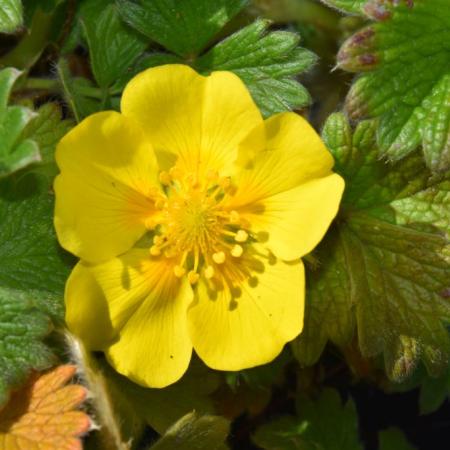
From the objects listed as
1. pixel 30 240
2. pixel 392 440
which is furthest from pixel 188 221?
pixel 392 440

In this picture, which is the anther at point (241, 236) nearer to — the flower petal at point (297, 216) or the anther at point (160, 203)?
the flower petal at point (297, 216)

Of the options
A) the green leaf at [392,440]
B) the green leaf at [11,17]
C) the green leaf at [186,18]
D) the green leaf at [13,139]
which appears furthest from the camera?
the green leaf at [392,440]

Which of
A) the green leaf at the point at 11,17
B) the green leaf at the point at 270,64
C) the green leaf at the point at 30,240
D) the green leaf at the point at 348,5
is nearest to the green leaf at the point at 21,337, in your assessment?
the green leaf at the point at 30,240

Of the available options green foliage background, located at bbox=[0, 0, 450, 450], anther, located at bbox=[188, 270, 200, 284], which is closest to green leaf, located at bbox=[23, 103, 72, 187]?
green foliage background, located at bbox=[0, 0, 450, 450]

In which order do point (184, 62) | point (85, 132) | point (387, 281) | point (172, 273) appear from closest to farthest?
1. point (85, 132)
2. point (172, 273)
3. point (387, 281)
4. point (184, 62)

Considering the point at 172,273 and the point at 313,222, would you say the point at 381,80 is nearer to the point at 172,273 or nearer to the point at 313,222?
the point at 313,222

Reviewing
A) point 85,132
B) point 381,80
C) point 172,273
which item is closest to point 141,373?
point 172,273

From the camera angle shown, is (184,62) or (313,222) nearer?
(313,222)
